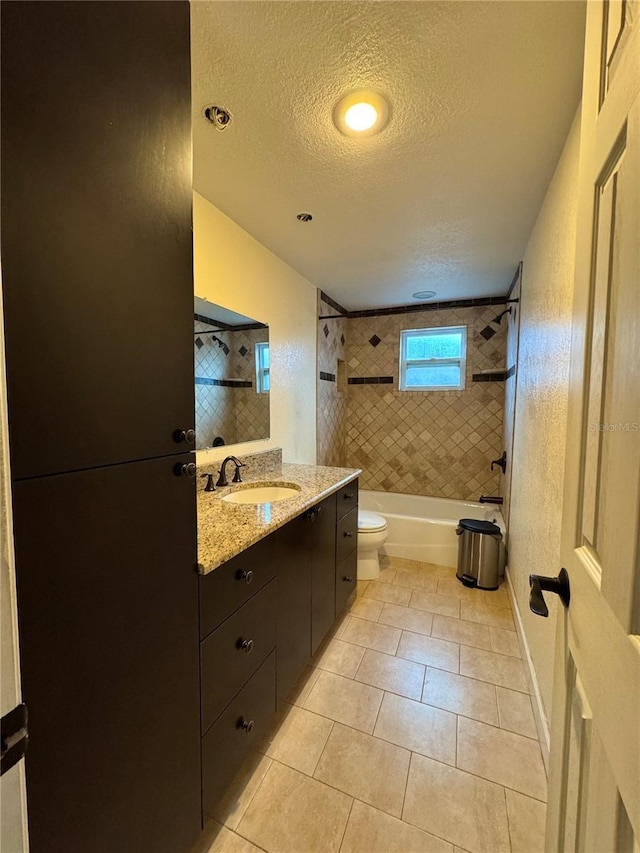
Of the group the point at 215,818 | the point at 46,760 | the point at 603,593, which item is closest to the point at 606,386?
the point at 603,593

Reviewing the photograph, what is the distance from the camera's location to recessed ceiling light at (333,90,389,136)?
117cm

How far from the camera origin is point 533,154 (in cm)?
141

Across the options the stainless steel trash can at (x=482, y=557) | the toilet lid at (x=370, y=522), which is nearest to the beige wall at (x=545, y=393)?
the stainless steel trash can at (x=482, y=557)

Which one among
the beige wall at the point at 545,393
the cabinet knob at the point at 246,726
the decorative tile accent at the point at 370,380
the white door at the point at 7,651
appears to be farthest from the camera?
the decorative tile accent at the point at 370,380

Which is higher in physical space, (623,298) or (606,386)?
(623,298)

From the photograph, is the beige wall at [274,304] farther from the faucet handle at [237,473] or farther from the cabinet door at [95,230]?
the cabinet door at [95,230]

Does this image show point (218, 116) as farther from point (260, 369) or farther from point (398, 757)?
point (398, 757)

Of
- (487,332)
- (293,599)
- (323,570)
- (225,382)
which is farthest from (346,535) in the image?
(487,332)

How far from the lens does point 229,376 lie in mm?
2096

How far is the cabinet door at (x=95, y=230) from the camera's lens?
533 millimetres

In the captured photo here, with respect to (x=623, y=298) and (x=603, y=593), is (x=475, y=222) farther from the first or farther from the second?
(x=603, y=593)

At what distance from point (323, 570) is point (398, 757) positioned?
2.54ft

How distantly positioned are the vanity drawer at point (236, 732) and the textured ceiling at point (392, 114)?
80.4 inches

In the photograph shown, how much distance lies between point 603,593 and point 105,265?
104cm
